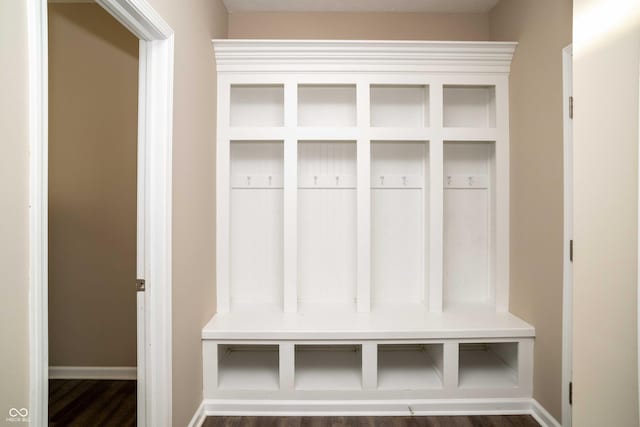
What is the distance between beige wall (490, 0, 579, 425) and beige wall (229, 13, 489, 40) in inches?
18.2

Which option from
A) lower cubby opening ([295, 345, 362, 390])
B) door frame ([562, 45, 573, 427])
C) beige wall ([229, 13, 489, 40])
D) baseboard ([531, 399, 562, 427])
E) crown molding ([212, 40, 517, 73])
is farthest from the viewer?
beige wall ([229, 13, 489, 40])

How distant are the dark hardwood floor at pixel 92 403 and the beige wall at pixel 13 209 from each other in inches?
62.0

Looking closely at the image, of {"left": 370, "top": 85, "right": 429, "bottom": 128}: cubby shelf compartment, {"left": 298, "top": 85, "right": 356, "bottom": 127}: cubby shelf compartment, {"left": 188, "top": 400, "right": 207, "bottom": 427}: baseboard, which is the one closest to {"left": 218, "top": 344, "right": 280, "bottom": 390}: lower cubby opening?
{"left": 188, "top": 400, "right": 207, "bottom": 427}: baseboard

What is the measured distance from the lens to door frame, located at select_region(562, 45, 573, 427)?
1905 millimetres

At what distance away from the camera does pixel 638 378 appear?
2.96 ft

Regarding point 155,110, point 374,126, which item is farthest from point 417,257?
point 155,110

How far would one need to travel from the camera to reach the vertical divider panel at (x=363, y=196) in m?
2.50

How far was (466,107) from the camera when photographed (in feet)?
9.07

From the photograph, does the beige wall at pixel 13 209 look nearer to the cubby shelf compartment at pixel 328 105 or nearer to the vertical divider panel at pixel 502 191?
the cubby shelf compartment at pixel 328 105

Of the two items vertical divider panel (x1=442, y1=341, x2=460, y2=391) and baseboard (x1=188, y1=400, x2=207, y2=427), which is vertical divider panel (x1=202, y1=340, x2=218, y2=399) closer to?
baseboard (x1=188, y1=400, x2=207, y2=427)

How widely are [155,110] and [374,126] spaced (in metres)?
1.68

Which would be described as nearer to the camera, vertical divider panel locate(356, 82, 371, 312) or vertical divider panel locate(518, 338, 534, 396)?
vertical divider panel locate(518, 338, 534, 396)

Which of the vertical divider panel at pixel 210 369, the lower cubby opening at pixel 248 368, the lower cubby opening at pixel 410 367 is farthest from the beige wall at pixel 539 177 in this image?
the vertical divider panel at pixel 210 369

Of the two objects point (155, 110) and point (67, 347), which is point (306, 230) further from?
point (67, 347)
